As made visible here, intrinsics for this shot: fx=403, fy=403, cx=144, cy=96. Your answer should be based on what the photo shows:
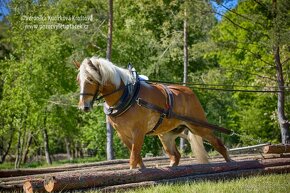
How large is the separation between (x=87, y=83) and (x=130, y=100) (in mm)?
849

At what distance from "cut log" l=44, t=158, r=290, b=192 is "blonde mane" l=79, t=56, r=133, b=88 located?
1504 millimetres

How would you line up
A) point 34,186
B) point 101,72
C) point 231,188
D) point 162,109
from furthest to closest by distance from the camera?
point 162,109 < point 101,72 < point 231,188 < point 34,186

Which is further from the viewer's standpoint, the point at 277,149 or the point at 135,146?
the point at 277,149

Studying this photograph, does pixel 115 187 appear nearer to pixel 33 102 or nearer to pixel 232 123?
pixel 33 102

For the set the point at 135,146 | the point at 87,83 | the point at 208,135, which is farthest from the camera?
the point at 208,135

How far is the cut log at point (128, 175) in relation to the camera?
18.0 feet

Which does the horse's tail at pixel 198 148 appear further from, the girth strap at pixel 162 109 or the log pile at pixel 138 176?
the girth strap at pixel 162 109

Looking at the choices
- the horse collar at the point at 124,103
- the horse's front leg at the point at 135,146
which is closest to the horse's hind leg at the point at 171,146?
the horse's front leg at the point at 135,146

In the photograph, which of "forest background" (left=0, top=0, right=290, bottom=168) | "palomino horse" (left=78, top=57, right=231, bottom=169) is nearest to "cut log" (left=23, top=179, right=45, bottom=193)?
"palomino horse" (left=78, top=57, right=231, bottom=169)

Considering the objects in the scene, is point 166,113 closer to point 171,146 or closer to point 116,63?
point 171,146

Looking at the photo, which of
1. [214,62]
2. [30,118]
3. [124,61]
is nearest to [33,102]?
[30,118]

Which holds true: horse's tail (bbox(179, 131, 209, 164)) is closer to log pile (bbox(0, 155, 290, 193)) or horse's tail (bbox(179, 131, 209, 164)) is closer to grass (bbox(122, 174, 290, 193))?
log pile (bbox(0, 155, 290, 193))

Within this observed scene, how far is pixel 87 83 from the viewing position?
6.46 m

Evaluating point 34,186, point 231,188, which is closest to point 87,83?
point 34,186
